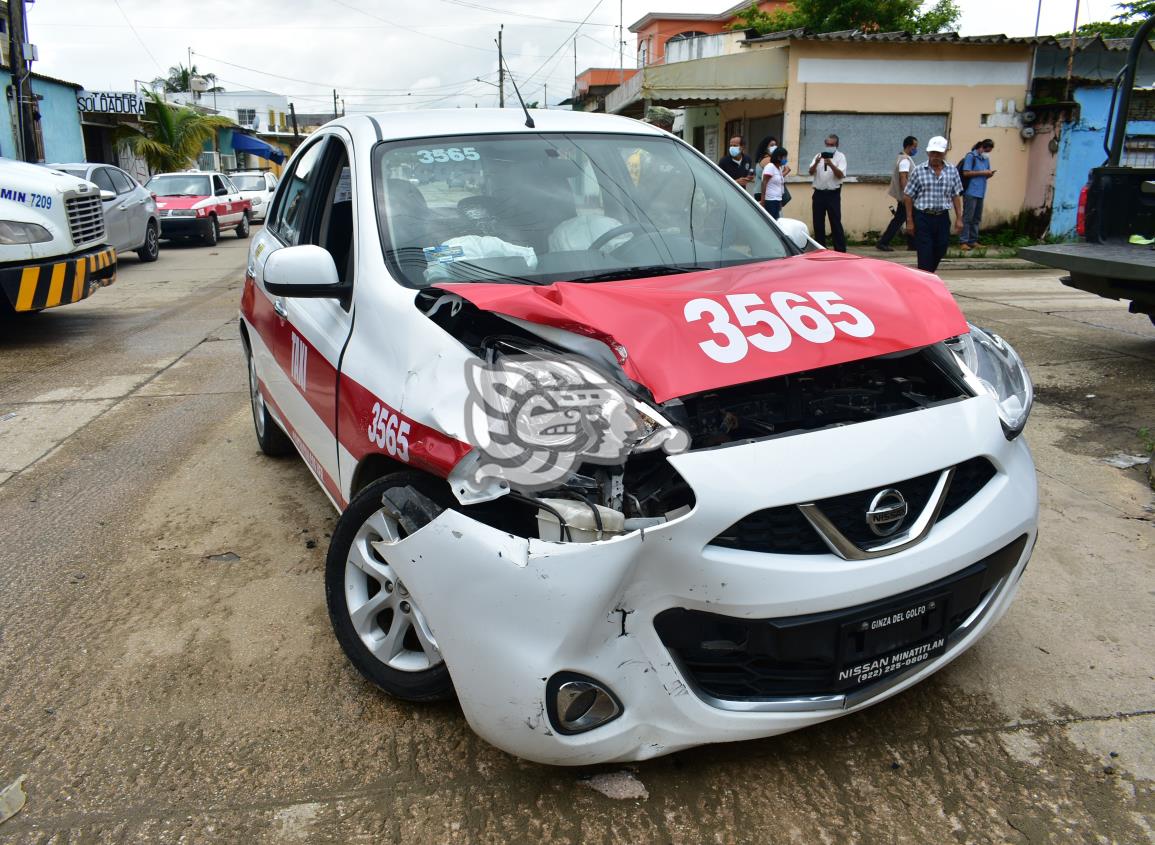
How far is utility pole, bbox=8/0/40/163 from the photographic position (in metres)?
17.3

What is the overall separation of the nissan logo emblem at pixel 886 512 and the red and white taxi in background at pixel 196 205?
769 inches

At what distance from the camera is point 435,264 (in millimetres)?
3033

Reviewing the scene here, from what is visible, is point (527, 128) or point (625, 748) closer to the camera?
point (625, 748)

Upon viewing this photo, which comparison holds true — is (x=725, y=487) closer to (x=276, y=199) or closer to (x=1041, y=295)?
(x=276, y=199)

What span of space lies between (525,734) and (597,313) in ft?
3.51

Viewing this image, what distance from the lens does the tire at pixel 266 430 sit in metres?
4.95

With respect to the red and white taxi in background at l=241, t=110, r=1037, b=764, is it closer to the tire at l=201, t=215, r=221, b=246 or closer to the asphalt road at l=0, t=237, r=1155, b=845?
the asphalt road at l=0, t=237, r=1155, b=845

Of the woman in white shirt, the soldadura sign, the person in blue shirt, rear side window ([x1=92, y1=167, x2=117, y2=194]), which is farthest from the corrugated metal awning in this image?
the soldadura sign

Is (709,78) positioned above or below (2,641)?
above

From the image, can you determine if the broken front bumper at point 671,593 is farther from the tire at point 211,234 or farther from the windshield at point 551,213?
the tire at point 211,234

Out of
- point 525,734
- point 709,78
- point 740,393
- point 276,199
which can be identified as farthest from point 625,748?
point 709,78

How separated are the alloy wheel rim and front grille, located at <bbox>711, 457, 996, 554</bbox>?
926 millimetres

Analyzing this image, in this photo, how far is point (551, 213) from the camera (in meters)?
3.34

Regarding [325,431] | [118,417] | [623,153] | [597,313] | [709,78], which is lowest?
[118,417]
